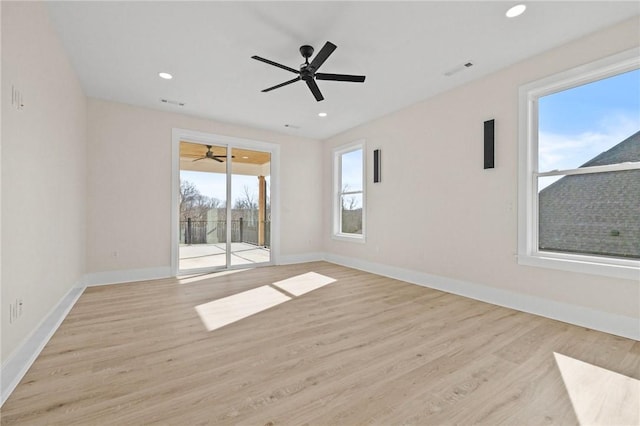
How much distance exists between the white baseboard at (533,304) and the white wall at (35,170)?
4.38m

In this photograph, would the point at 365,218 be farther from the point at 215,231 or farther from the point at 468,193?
the point at 215,231

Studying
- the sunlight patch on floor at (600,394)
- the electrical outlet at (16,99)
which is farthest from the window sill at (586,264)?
the electrical outlet at (16,99)

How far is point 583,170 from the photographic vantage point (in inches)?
114

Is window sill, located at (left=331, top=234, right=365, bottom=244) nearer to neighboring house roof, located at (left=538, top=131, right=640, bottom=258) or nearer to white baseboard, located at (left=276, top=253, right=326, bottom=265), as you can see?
white baseboard, located at (left=276, top=253, right=326, bottom=265)

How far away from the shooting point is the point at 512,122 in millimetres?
3357

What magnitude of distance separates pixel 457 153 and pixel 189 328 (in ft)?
12.7

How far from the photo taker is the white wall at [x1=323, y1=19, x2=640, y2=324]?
9.23ft

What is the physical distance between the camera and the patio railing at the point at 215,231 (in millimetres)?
5211

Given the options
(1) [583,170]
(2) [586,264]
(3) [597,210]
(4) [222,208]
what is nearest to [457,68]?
(1) [583,170]

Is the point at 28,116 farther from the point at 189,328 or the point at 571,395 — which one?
the point at 571,395

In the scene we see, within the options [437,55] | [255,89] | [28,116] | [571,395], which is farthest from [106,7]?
[571,395]

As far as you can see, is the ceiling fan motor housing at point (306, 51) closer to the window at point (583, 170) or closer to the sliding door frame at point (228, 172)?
the window at point (583, 170)

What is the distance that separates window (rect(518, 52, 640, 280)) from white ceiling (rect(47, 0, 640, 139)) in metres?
0.52

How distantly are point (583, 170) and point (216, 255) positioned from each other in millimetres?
5522
